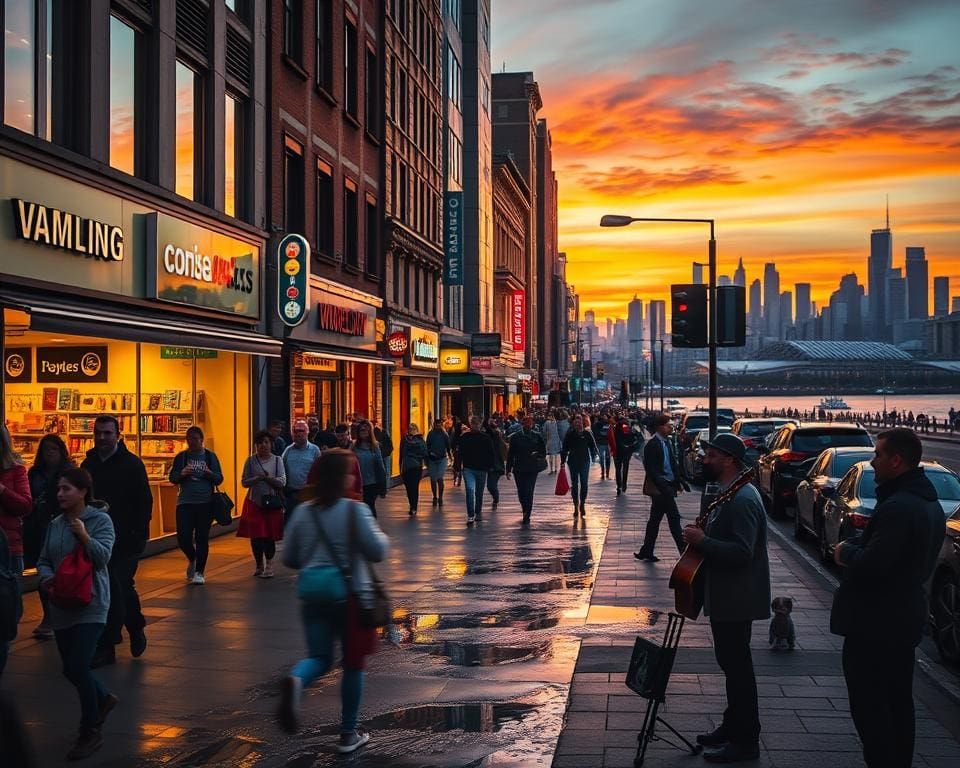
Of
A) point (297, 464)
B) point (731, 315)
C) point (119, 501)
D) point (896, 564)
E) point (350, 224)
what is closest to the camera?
point (896, 564)

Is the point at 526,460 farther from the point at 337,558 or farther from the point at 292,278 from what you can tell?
the point at 337,558

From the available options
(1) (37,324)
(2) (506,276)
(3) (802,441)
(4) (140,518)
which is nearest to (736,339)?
(3) (802,441)

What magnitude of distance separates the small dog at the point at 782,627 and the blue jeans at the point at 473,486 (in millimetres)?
11050

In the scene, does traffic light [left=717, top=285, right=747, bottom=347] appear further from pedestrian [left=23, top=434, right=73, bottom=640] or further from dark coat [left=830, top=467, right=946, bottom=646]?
dark coat [left=830, top=467, right=946, bottom=646]

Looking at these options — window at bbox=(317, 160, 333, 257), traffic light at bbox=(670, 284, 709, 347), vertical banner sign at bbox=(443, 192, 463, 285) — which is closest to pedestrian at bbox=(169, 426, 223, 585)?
traffic light at bbox=(670, 284, 709, 347)

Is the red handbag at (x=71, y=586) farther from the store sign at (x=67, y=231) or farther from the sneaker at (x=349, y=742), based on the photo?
the store sign at (x=67, y=231)

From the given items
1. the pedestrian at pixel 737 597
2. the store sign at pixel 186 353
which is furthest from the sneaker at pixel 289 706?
the store sign at pixel 186 353

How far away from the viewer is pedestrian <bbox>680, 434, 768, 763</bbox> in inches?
261

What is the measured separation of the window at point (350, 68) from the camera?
2884cm

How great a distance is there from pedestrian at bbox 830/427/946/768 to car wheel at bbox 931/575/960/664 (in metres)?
3.91

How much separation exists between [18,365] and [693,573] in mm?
10539

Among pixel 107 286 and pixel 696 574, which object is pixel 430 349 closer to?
pixel 107 286

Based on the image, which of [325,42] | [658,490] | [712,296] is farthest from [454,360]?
[658,490]

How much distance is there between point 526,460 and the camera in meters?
20.8
